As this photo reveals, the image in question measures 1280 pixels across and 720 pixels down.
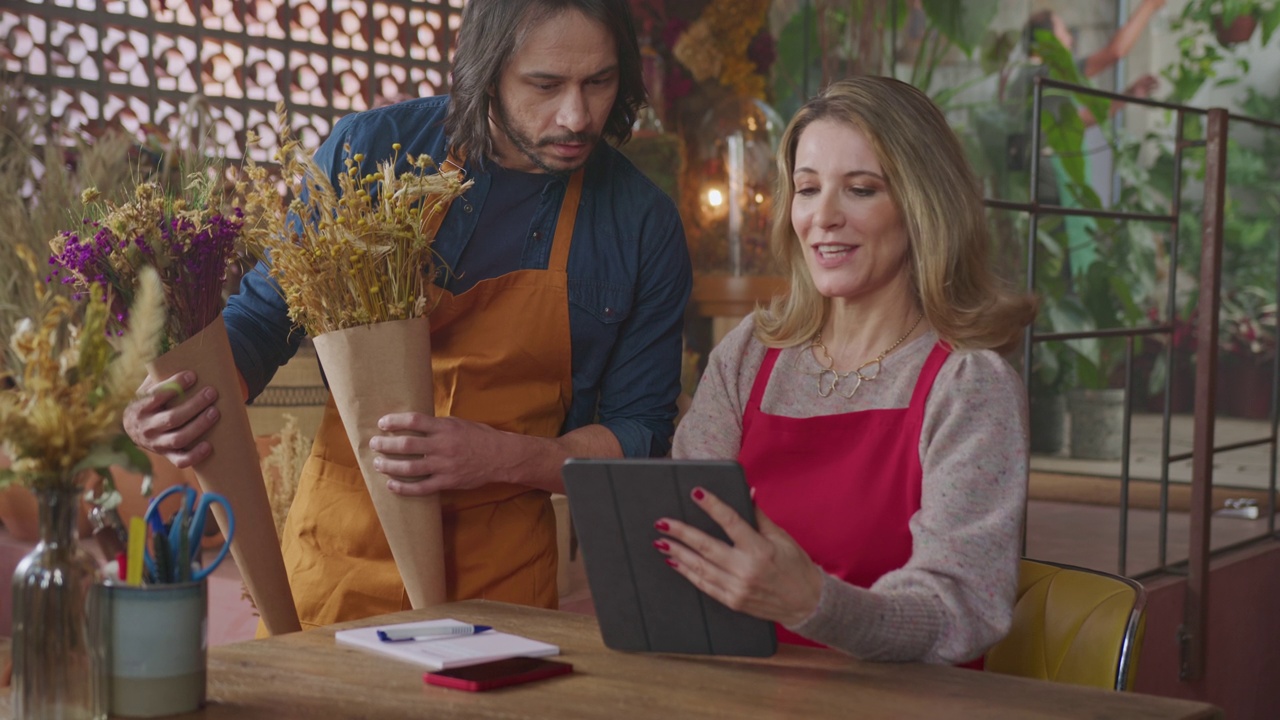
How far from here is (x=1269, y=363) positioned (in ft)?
20.5

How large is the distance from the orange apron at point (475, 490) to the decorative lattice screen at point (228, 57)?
1927 mm

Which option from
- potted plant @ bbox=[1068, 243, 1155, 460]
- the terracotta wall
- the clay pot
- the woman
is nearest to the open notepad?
the woman

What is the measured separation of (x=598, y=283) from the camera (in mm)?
2311

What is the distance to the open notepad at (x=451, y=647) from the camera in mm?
1640

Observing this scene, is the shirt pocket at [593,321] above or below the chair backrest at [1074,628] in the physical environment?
above

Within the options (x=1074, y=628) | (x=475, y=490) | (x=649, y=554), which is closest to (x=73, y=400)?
(x=649, y=554)

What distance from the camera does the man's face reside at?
218 cm

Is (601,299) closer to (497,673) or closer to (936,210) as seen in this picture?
(936,210)

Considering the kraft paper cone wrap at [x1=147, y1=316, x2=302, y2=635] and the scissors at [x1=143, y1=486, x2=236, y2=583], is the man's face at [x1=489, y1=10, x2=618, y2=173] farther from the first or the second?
the scissors at [x1=143, y1=486, x2=236, y2=583]

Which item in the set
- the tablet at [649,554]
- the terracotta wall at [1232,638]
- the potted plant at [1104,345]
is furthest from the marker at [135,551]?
the potted plant at [1104,345]

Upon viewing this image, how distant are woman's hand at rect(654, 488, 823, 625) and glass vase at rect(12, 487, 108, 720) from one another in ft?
2.01

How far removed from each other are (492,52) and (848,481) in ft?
2.90

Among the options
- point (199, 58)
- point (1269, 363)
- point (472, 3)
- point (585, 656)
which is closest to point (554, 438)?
point (585, 656)

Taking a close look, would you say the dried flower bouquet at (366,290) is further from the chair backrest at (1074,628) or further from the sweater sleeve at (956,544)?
the chair backrest at (1074,628)
